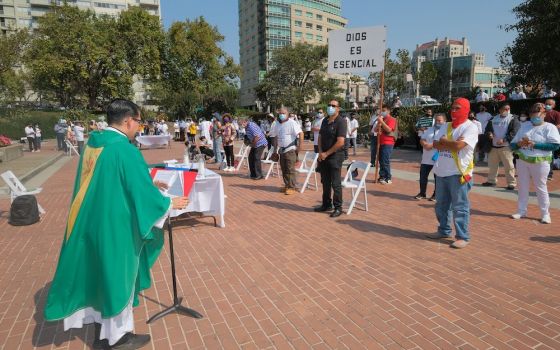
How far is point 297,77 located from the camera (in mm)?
59344

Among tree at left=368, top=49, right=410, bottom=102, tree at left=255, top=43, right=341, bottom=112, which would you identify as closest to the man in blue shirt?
tree at left=368, top=49, right=410, bottom=102

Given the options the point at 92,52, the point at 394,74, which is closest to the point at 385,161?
the point at 394,74

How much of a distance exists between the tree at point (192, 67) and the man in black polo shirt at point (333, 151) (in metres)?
45.7

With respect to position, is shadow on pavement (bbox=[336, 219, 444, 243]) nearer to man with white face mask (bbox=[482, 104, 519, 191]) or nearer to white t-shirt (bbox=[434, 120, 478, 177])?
white t-shirt (bbox=[434, 120, 478, 177])

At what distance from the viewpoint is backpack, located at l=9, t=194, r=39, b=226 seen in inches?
249

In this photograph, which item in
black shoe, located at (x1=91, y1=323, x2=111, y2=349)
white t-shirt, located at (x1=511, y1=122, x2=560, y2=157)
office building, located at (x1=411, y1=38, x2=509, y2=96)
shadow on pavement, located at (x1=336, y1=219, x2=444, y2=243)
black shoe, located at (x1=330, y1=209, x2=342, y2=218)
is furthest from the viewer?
office building, located at (x1=411, y1=38, x2=509, y2=96)

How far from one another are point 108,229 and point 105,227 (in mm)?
24

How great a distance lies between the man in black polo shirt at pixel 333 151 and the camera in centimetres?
613

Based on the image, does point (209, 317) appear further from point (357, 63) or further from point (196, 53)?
point (196, 53)

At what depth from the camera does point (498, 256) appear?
14.6 feet

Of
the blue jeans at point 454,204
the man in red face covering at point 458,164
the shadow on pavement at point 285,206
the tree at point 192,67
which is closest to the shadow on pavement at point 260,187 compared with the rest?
the shadow on pavement at point 285,206

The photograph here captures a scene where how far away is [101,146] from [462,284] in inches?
144

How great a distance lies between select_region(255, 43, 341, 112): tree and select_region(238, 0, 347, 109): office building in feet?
84.0

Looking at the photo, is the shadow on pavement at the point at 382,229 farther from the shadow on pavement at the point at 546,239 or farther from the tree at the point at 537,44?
the tree at the point at 537,44
